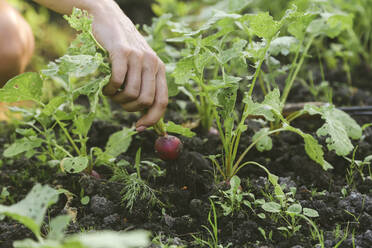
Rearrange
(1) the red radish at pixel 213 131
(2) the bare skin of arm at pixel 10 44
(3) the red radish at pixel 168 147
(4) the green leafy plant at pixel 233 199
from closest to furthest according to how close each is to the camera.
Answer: (4) the green leafy plant at pixel 233 199 < (3) the red radish at pixel 168 147 < (1) the red radish at pixel 213 131 < (2) the bare skin of arm at pixel 10 44

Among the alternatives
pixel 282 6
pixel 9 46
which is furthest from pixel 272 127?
pixel 282 6

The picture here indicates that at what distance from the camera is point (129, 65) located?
4.81ft

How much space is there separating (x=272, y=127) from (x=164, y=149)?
56 cm

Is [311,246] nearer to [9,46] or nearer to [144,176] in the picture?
[144,176]

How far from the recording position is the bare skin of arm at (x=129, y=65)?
56.9 inches

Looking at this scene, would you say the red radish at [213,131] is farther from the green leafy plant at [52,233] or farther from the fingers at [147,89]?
the green leafy plant at [52,233]

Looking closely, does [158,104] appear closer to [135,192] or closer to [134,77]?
[134,77]

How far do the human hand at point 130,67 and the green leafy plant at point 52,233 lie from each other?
1.74 ft

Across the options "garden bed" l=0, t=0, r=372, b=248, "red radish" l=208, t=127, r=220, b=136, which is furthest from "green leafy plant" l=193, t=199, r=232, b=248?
"red radish" l=208, t=127, r=220, b=136

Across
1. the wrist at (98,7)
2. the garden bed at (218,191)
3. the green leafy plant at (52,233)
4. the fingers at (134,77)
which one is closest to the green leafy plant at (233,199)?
the garden bed at (218,191)

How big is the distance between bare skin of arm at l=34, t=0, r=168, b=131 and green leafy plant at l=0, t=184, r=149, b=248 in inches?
20.9

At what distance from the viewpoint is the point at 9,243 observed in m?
1.44

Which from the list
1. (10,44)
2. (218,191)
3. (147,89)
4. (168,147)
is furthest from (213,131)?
(10,44)

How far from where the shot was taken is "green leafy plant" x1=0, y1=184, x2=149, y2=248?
73cm
